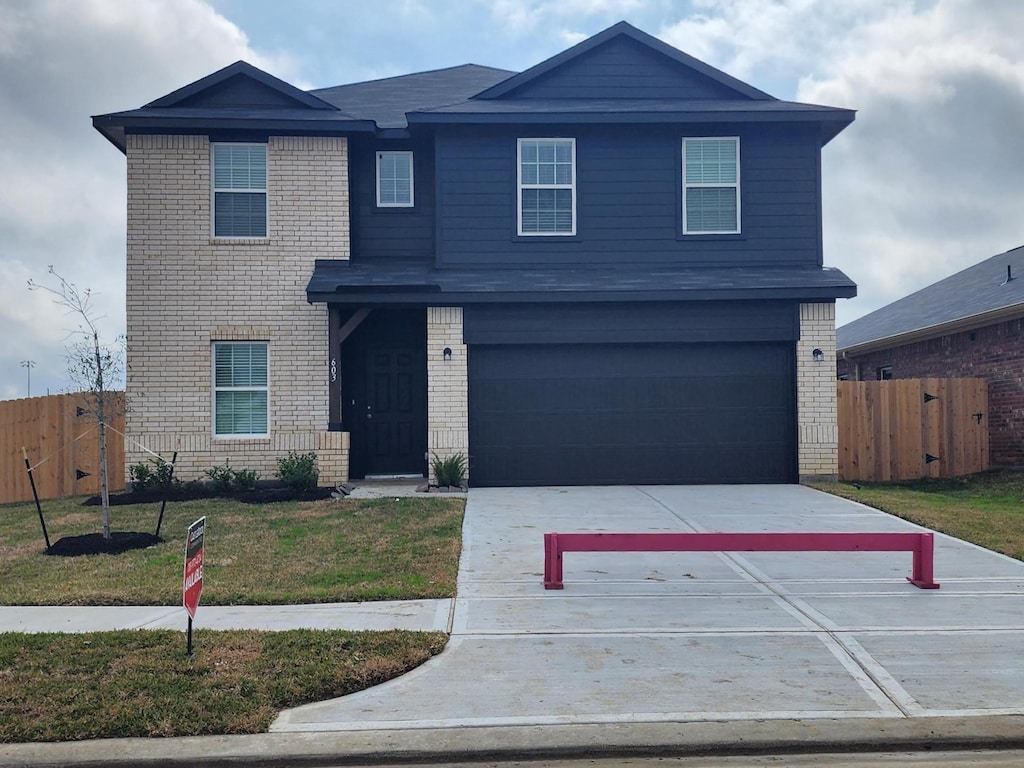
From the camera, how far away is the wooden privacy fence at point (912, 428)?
16172 millimetres

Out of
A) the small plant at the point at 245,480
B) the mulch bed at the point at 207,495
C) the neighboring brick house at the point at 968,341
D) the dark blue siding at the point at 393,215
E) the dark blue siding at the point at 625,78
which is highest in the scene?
the dark blue siding at the point at 625,78

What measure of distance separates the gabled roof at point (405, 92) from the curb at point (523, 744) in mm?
12877

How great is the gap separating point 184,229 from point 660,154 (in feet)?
28.0

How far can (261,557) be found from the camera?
905 centimetres

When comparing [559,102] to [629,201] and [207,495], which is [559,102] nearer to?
[629,201]

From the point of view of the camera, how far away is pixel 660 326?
14664 millimetres

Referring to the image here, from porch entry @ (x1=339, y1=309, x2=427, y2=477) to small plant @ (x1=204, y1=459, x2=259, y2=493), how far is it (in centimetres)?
204

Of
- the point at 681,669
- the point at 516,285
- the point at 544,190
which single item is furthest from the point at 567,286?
the point at 681,669

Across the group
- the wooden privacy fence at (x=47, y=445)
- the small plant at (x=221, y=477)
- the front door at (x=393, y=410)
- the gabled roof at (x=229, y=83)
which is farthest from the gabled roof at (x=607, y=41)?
the wooden privacy fence at (x=47, y=445)

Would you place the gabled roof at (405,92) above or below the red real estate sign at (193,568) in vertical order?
above

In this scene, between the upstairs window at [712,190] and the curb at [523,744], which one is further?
the upstairs window at [712,190]

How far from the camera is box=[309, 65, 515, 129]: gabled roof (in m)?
16.7

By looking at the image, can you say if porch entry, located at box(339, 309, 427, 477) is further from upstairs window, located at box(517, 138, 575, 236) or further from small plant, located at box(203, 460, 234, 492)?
upstairs window, located at box(517, 138, 575, 236)

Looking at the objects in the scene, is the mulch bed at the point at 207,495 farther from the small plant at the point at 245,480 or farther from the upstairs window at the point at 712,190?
the upstairs window at the point at 712,190
